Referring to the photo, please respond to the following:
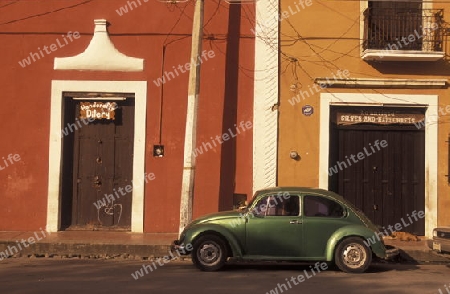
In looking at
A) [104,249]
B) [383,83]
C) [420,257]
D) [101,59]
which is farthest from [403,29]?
[104,249]

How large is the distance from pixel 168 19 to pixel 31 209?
5.50 m

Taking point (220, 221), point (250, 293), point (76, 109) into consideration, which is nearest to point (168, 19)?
point (76, 109)

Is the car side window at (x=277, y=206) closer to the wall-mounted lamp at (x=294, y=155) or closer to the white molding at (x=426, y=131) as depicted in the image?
the wall-mounted lamp at (x=294, y=155)

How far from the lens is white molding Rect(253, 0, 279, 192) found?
47.3 feet

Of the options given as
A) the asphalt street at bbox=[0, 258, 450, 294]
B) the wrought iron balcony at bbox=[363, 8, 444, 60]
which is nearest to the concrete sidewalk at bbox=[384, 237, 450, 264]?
the asphalt street at bbox=[0, 258, 450, 294]

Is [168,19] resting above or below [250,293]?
above

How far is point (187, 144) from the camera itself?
521 inches

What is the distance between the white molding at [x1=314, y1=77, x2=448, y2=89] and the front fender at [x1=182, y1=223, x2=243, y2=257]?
5.47 metres

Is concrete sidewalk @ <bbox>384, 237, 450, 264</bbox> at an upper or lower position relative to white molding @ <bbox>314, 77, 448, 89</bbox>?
lower

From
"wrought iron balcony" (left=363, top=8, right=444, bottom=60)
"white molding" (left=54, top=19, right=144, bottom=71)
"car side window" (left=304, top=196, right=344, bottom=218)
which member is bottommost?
"car side window" (left=304, top=196, right=344, bottom=218)

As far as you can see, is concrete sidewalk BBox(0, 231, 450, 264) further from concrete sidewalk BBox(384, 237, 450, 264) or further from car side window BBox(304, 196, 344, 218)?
car side window BBox(304, 196, 344, 218)

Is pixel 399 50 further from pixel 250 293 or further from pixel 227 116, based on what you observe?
pixel 250 293

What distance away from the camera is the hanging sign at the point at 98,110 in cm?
1474

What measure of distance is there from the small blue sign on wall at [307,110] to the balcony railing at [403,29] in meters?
1.86
